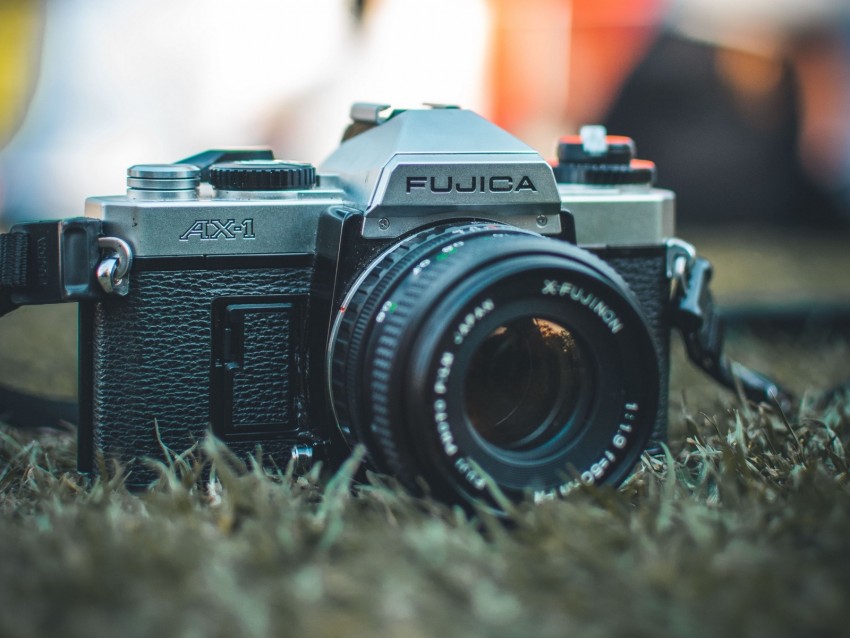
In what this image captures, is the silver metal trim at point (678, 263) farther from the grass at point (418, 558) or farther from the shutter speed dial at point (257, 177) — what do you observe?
the shutter speed dial at point (257, 177)

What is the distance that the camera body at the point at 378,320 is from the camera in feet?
2.85

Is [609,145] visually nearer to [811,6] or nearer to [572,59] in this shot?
[572,59]

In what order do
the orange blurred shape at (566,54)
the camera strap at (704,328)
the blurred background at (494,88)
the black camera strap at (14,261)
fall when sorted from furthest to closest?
the orange blurred shape at (566,54)
the blurred background at (494,88)
the camera strap at (704,328)
the black camera strap at (14,261)

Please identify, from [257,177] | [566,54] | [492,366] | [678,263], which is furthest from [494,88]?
[492,366]

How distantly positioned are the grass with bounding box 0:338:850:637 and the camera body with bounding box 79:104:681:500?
0.15 ft

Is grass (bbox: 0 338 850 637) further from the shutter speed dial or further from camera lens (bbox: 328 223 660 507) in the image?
the shutter speed dial

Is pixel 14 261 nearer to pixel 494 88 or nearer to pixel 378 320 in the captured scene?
pixel 378 320

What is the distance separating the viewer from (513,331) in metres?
0.93

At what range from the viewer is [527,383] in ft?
3.12

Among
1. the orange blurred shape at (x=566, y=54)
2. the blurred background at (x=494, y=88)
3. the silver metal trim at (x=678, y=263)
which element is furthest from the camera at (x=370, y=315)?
the orange blurred shape at (x=566, y=54)

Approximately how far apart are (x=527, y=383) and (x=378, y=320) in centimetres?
16

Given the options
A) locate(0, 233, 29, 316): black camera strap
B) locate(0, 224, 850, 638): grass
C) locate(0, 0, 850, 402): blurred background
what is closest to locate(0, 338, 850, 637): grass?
locate(0, 224, 850, 638): grass

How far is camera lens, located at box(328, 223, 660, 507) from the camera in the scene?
843mm

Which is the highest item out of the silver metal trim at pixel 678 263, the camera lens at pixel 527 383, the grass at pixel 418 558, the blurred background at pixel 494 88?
the blurred background at pixel 494 88
